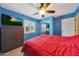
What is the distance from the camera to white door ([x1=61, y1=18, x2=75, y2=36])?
1.69m

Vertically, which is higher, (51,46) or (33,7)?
(33,7)

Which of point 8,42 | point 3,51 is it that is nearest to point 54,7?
point 8,42

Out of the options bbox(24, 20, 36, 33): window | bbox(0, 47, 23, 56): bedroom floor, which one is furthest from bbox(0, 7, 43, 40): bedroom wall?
bbox(0, 47, 23, 56): bedroom floor

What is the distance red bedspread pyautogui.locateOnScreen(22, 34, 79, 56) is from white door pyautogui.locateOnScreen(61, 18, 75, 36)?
0.26 ft

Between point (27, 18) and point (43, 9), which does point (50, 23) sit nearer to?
point (43, 9)

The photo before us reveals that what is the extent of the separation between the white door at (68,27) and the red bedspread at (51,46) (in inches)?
3.1

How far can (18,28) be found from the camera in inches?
A: 66.8

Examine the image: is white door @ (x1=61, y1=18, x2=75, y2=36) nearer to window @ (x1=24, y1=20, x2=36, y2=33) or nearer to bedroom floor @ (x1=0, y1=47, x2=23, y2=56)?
window @ (x1=24, y1=20, x2=36, y2=33)

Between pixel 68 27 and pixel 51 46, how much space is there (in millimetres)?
404

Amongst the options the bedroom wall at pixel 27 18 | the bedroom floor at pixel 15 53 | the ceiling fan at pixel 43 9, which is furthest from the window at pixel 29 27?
the bedroom floor at pixel 15 53

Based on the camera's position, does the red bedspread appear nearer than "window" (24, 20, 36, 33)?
Yes

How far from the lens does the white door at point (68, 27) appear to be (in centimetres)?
169

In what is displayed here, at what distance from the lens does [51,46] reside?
1625 mm

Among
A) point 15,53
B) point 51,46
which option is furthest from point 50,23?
point 15,53
